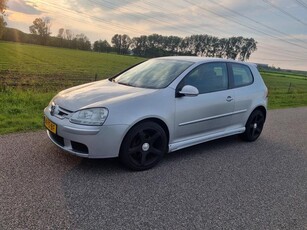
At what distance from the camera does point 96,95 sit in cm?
395

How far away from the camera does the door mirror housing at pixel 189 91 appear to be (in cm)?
409

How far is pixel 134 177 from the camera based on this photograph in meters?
3.68

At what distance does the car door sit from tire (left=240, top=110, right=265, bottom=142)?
31.3 inches

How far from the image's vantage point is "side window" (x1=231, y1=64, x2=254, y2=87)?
5.21m

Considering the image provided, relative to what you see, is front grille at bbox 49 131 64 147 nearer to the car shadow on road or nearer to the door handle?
the car shadow on road

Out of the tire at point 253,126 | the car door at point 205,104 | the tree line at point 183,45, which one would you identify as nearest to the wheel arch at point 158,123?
the car door at point 205,104

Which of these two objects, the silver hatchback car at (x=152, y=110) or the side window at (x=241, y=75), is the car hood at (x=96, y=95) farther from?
the side window at (x=241, y=75)

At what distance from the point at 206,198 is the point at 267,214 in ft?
Result: 2.19

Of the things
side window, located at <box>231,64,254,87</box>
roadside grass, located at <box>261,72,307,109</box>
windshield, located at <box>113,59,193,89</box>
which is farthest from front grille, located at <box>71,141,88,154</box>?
roadside grass, located at <box>261,72,307,109</box>

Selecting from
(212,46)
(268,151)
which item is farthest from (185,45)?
(268,151)

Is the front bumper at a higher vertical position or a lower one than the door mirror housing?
lower

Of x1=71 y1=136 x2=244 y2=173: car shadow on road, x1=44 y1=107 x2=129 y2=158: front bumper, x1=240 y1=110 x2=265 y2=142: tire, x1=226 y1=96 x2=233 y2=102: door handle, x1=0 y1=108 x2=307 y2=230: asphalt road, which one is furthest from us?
x1=240 y1=110 x2=265 y2=142: tire

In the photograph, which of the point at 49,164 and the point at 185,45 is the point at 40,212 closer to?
the point at 49,164

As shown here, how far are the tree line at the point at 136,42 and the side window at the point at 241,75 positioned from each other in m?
73.5
